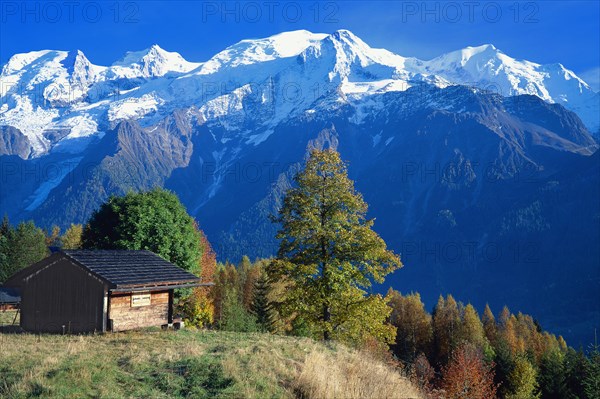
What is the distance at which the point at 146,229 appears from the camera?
136 feet

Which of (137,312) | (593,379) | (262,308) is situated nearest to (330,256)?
(137,312)

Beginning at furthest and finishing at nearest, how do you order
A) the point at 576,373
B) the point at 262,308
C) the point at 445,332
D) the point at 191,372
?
the point at 445,332 < the point at 576,373 < the point at 262,308 < the point at 191,372

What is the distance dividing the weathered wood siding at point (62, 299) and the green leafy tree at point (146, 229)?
37.8 ft

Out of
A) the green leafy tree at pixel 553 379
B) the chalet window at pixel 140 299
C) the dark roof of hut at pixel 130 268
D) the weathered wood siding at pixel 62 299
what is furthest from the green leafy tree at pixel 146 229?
the green leafy tree at pixel 553 379

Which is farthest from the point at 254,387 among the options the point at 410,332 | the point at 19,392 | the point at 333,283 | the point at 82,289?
the point at 410,332

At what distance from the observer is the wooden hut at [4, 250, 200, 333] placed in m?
27.2

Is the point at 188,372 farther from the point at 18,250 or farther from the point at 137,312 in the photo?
the point at 18,250

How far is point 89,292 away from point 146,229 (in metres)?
14.5

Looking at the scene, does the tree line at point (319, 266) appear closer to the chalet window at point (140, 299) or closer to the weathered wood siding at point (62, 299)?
the chalet window at point (140, 299)

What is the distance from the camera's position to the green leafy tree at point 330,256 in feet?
88.7

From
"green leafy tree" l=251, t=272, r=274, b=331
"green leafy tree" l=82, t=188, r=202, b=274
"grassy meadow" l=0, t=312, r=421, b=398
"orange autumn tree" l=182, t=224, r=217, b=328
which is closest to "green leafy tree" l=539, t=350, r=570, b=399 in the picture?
"green leafy tree" l=251, t=272, r=274, b=331

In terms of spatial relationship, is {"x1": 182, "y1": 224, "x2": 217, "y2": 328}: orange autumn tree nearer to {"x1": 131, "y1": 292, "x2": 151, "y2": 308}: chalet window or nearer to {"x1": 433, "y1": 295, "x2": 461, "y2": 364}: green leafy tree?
{"x1": 131, "y1": 292, "x2": 151, "y2": 308}: chalet window

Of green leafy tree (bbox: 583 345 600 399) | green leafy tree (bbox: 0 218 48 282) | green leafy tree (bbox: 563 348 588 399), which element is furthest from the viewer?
green leafy tree (bbox: 0 218 48 282)

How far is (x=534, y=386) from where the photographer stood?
6881cm
